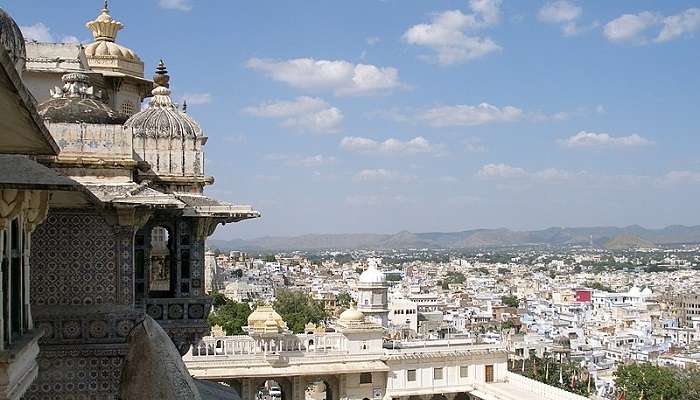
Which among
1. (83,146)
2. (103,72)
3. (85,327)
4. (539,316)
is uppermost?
(103,72)

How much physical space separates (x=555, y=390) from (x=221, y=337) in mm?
8291

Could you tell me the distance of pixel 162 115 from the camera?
8.58 metres

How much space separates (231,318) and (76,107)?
2935 cm

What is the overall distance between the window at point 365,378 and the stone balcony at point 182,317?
13.5 metres

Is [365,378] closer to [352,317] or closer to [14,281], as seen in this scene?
[352,317]

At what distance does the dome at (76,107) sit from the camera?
7.22 metres

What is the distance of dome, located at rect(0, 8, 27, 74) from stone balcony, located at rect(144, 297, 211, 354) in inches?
112

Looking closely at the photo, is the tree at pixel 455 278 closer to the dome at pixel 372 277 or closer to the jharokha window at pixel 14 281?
the dome at pixel 372 277

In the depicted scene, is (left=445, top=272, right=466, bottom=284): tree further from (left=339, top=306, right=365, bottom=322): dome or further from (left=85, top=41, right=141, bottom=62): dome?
(left=85, top=41, right=141, bottom=62): dome

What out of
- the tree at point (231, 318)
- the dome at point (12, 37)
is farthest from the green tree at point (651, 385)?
the dome at point (12, 37)

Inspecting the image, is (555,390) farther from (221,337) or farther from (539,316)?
(539,316)

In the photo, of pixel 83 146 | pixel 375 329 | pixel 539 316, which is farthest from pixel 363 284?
pixel 539 316

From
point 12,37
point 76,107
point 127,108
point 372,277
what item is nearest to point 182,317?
point 76,107

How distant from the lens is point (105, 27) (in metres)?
11.8
